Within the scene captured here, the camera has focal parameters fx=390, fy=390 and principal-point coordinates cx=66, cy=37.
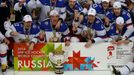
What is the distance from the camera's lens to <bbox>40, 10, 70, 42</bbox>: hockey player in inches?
284

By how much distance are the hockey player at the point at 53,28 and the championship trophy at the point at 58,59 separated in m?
0.28

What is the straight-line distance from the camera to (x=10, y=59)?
24.0 feet

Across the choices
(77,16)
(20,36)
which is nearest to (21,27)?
(20,36)

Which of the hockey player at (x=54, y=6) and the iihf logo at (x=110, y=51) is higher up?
the hockey player at (x=54, y=6)

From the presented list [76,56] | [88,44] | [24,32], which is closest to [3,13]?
[24,32]

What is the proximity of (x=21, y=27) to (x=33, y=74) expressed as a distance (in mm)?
889

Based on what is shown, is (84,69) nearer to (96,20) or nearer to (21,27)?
(96,20)

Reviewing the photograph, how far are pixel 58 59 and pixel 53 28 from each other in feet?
2.03

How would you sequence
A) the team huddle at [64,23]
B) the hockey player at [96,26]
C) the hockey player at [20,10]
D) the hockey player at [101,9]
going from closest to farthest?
the team huddle at [64,23] → the hockey player at [96,26] → the hockey player at [20,10] → the hockey player at [101,9]

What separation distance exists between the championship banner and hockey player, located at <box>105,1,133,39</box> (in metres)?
0.35

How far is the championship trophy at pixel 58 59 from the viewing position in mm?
7059

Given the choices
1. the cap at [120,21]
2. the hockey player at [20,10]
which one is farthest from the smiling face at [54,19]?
the cap at [120,21]

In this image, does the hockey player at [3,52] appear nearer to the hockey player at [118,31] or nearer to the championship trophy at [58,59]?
the championship trophy at [58,59]

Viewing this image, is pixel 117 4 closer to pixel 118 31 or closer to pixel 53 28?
pixel 118 31
